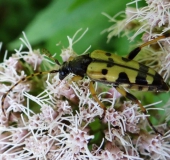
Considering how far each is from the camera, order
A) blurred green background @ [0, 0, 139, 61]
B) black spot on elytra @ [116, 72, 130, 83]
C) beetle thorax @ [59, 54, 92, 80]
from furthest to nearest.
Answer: blurred green background @ [0, 0, 139, 61]
beetle thorax @ [59, 54, 92, 80]
black spot on elytra @ [116, 72, 130, 83]

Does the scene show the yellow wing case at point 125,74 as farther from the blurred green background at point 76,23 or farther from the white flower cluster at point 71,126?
the blurred green background at point 76,23

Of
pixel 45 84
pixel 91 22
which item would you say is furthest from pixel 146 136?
pixel 91 22

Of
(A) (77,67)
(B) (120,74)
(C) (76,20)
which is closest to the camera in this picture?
(B) (120,74)

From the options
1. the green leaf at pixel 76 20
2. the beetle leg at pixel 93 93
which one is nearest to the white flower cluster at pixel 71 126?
the beetle leg at pixel 93 93

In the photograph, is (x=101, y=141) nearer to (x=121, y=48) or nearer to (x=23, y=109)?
(x=23, y=109)

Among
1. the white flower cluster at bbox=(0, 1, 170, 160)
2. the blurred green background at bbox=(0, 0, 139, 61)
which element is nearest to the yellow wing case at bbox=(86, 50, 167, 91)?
the white flower cluster at bbox=(0, 1, 170, 160)

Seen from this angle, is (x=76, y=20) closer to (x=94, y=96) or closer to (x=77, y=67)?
(x=77, y=67)

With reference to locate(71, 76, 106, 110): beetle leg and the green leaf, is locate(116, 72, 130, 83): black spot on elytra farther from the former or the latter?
the green leaf

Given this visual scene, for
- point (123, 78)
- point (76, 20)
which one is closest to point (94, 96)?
point (123, 78)

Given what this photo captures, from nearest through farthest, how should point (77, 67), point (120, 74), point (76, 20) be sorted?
point (120, 74), point (77, 67), point (76, 20)

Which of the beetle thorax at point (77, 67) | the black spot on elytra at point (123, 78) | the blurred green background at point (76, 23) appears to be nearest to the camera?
the black spot on elytra at point (123, 78)

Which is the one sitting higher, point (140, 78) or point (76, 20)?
point (76, 20)
